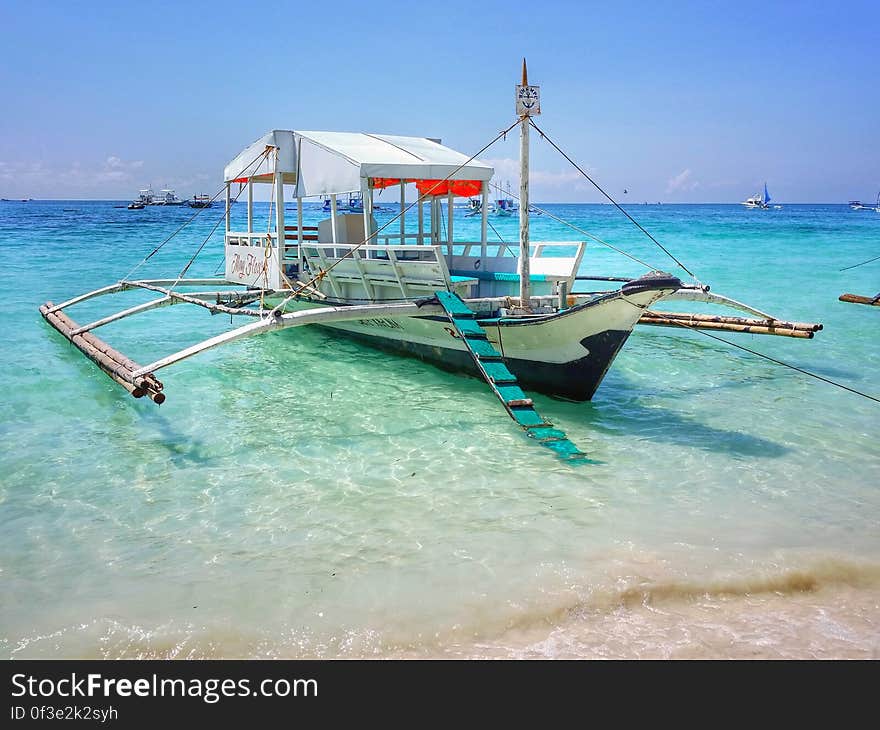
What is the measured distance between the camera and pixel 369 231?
1162cm

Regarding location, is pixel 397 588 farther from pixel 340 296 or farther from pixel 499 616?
pixel 340 296

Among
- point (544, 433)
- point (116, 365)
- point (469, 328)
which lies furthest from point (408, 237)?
point (544, 433)

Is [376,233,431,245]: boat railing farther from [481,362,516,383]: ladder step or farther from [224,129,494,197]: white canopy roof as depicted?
[481,362,516,383]: ladder step

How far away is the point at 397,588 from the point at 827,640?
2.98m

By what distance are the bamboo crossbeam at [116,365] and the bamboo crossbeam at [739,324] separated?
7494mm

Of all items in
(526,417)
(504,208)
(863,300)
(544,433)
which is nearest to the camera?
(544,433)

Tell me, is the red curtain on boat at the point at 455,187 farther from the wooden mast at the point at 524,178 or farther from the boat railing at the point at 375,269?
the wooden mast at the point at 524,178

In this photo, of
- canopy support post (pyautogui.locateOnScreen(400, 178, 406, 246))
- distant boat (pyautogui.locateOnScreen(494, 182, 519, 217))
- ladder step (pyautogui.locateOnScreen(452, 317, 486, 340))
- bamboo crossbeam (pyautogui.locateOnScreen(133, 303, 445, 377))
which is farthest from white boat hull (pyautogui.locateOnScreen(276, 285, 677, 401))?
distant boat (pyautogui.locateOnScreen(494, 182, 519, 217))

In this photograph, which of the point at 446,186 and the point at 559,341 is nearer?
the point at 559,341

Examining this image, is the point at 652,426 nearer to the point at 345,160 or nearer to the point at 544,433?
the point at 544,433

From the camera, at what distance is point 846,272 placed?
30.3 meters

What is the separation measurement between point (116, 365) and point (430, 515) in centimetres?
578

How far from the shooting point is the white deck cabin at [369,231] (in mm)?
10797

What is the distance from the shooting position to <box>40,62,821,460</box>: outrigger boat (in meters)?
8.83
